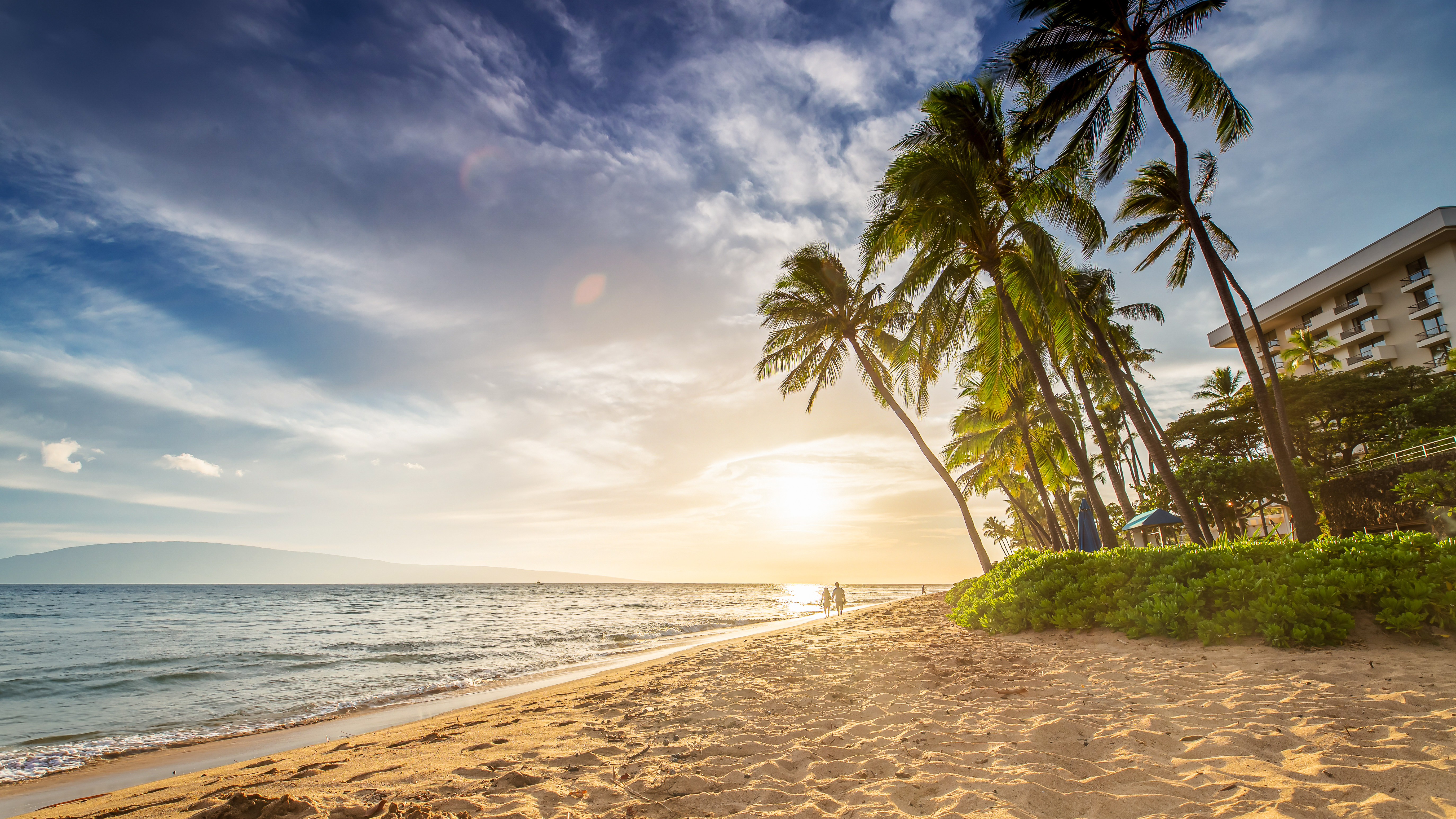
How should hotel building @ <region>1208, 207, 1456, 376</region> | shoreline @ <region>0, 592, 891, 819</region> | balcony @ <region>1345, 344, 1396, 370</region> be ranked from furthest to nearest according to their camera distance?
balcony @ <region>1345, 344, 1396, 370</region>, hotel building @ <region>1208, 207, 1456, 376</region>, shoreline @ <region>0, 592, 891, 819</region>

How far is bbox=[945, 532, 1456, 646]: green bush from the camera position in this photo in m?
5.49

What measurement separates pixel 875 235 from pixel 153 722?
16.2 m

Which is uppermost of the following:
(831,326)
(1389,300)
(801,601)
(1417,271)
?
(1417,271)

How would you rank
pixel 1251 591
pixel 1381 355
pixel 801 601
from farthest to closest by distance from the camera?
pixel 801 601 < pixel 1381 355 < pixel 1251 591

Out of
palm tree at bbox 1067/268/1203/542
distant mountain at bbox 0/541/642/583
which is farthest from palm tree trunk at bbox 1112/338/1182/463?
distant mountain at bbox 0/541/642/583

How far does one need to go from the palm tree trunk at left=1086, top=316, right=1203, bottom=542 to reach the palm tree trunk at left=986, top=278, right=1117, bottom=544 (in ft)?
5.45

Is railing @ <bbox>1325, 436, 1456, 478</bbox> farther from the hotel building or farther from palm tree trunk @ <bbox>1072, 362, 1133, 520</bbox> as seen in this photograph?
the hotel building

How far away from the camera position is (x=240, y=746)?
718 centimetres

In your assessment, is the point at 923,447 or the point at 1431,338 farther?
the point at 1431,338

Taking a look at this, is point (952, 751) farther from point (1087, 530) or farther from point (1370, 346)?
→ point (1370, 346)

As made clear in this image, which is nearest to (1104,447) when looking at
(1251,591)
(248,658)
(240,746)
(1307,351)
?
(1251,591)

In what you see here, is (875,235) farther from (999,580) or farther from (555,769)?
(555,769)

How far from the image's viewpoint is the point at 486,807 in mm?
3480

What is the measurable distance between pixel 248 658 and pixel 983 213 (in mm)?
20910
